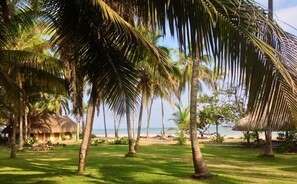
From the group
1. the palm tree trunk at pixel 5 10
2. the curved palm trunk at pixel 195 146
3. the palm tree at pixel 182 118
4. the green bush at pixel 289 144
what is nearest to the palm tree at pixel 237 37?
the palm tree trunk at pixel 5 10

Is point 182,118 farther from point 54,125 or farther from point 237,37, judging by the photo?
point 237,37

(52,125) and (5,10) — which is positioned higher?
(5,10)

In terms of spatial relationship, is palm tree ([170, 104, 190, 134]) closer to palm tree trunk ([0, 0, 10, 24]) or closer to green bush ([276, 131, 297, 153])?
green bush ([276, 131, 297, 153])

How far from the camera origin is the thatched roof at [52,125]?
35062mm

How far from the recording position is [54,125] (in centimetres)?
3672

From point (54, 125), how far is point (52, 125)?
0.94ft

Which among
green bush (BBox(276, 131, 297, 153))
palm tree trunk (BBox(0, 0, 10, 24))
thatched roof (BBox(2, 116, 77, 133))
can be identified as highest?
palm tree trunk (BBox(0, 0, 10, 24))

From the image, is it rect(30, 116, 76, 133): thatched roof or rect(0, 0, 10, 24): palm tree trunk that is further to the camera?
rect(30, 116, 76, 133): thatched roof

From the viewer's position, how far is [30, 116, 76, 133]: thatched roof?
35.2 m

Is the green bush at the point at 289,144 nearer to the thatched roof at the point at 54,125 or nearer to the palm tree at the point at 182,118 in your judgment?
the palm tree at the point at 182,118

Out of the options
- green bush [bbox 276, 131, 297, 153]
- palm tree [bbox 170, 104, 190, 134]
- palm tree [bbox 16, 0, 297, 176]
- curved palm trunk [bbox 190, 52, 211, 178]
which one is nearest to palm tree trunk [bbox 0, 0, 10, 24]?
palm tree [bbox 16, 0, 297, 176]

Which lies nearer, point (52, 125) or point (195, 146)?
point (195, 146)

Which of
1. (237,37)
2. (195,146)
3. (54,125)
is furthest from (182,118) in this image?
(237,37)

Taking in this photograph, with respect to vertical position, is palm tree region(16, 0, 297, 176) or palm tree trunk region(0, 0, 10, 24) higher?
palm tree trunk region(0, 0, 10, 24)
